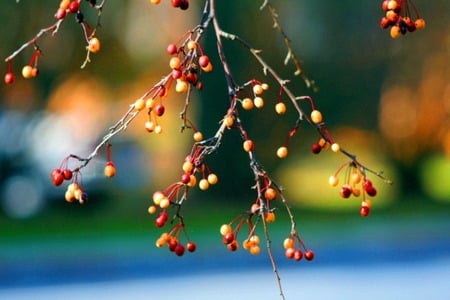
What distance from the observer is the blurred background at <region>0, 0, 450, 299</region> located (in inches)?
360

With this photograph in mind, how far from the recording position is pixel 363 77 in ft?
34.9

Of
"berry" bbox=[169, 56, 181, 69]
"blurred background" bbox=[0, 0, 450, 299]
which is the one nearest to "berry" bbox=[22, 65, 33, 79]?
"berry" bbox=[169, 56, 181, 69]

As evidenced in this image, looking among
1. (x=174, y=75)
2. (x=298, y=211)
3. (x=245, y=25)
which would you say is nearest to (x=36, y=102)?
(x=245, y=25)

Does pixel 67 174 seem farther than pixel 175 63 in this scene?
Yes

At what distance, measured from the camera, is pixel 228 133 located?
10164mm

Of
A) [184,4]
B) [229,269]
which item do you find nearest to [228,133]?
[229,269]

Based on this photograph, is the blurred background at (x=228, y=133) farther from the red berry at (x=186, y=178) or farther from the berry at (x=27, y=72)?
the red berry at (x=186, y=178)

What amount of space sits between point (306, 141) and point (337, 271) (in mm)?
3100

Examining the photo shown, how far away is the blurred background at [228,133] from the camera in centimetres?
914

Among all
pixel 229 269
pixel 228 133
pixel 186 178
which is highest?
pixel 228 133

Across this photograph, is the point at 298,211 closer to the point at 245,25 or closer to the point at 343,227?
the point at 343,227

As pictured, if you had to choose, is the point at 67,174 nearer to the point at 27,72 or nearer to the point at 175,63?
the point at 27,72

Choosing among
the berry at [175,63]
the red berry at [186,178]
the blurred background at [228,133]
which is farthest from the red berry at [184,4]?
the blurred background at [228,133]

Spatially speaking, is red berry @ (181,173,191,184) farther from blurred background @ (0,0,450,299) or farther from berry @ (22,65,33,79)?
blurred background @ (0,0,450,299)
